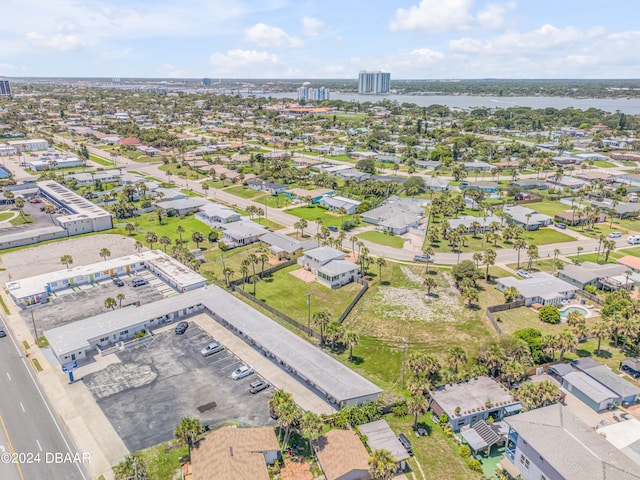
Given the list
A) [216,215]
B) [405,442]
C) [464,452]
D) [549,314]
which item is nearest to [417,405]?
[405,442]

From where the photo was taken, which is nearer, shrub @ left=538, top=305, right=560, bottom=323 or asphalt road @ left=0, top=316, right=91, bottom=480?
asphalt road @ left=0, top=316, right=91, bottom=480

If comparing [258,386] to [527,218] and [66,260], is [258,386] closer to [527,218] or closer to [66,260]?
[66,260]

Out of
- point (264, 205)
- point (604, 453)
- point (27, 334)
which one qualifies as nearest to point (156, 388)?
point (27, 334)

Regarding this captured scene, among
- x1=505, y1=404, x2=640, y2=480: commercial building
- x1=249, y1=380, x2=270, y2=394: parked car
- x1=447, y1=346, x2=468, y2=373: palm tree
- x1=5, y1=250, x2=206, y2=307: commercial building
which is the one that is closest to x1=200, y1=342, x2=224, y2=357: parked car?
x1=249, y1=380, x2=270, y2=394: parked car

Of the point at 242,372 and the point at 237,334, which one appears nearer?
the point at 242,372

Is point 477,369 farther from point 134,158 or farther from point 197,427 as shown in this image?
point 134,158

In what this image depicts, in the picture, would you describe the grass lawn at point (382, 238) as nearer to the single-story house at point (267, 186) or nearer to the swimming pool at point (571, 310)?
the swimming pool at point (571, 310)

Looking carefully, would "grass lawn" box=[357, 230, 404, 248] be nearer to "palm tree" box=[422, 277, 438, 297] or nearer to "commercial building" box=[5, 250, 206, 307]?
"palm tree" box=[422, 277, 438, 297]
